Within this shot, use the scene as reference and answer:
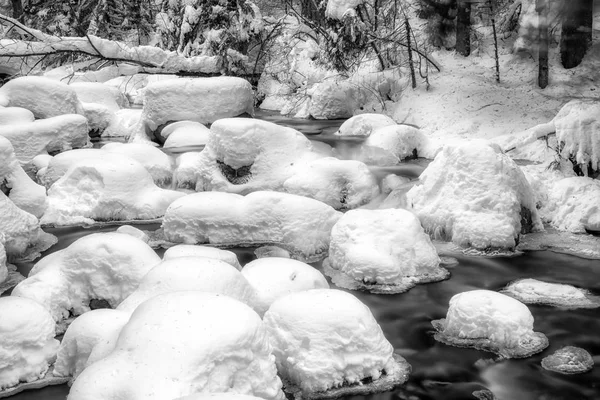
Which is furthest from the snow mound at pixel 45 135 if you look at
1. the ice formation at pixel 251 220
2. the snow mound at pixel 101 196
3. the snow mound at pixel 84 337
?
the snow mound at pixel 84 337

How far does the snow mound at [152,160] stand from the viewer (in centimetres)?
921

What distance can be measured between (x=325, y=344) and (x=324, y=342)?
1cm

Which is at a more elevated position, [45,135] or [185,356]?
[45,135]

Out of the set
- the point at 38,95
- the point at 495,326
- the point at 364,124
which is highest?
the point at 38,95

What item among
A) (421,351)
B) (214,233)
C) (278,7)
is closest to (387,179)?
(214,233)

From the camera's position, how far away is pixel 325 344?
Answer: 3973mm

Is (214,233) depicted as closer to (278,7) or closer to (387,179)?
(387,179)

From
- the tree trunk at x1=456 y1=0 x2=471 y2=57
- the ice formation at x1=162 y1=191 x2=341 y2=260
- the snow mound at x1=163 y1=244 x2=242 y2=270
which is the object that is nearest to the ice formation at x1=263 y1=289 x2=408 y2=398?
the snow mound at x1=163 y1=244 x2=242 y2=270

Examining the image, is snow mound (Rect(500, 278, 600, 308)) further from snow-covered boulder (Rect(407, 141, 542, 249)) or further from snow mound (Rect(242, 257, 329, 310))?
snow mound (Rect(242, 257, 329, 310))

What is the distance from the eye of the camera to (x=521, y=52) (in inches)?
541

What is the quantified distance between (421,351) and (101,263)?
8.70 ft

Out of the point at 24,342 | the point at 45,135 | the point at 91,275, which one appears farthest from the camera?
the point at 45,135

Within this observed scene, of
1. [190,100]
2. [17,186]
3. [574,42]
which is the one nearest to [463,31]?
[574,42]

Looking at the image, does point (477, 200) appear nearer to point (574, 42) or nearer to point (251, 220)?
point (251, 220)
